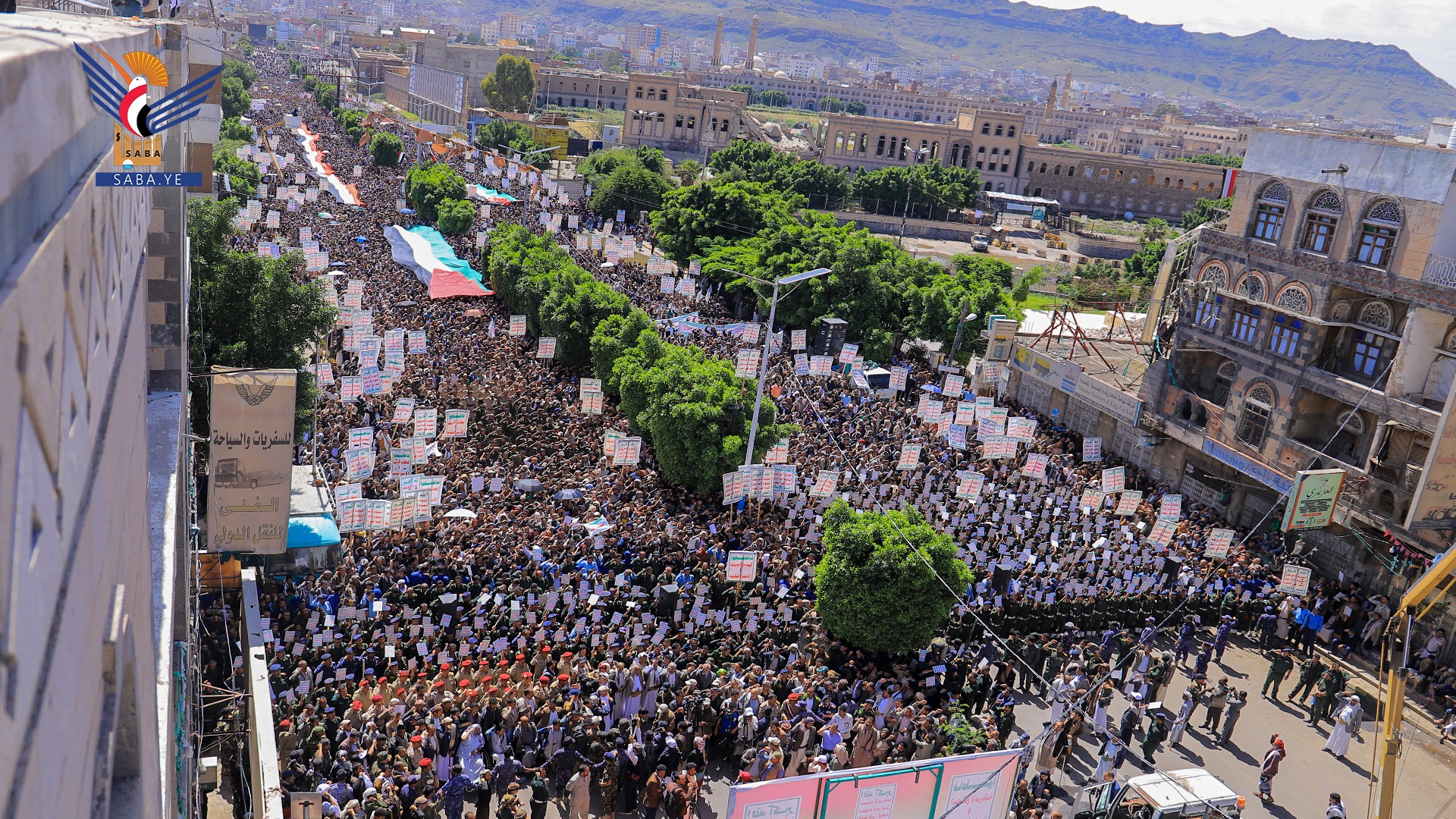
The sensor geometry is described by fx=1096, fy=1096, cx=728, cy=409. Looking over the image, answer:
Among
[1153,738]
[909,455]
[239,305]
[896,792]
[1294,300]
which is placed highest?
[1294,300]

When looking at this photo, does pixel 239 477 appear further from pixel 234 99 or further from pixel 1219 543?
pixel 234 99

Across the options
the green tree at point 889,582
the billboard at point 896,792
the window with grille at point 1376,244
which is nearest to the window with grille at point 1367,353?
the window with grille at point 1376,244

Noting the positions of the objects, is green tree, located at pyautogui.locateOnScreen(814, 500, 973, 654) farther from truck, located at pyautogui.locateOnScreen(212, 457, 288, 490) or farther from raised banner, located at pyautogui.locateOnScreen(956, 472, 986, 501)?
truck, located at pyautogui.locateOnScreen(212, 457, 288, 490)

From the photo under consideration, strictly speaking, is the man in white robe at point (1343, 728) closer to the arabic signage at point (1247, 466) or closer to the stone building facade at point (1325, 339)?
the stone building facade at point (1325, 339)

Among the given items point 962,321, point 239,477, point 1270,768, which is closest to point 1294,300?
point 962,321

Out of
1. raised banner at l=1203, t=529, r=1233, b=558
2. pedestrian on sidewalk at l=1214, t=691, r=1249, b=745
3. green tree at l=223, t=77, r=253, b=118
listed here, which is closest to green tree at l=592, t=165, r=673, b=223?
raised banner at l=1203, t=529, r=1233, b=558

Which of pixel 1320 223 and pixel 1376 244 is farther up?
pixel 1320 223
